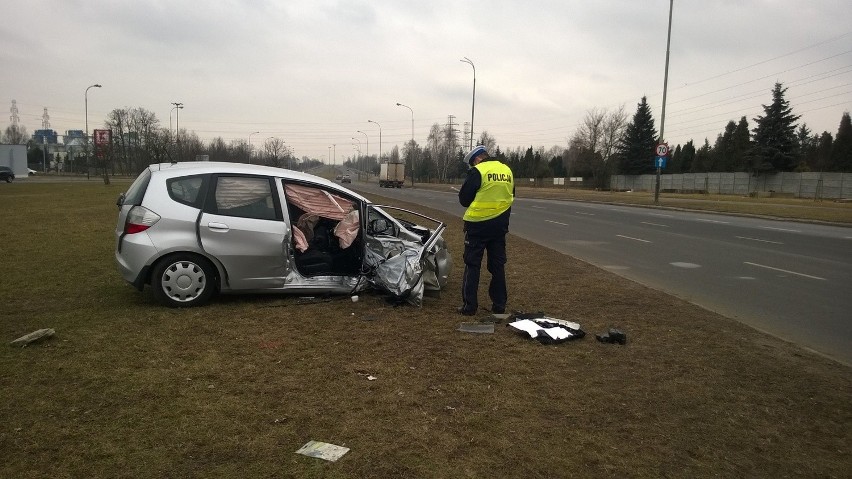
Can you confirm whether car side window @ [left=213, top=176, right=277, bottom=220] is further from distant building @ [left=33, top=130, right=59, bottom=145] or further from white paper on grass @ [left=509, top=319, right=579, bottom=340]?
distant building @ [left=33, top=130, right=59, bottom=145]

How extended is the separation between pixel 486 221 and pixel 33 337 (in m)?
4.27

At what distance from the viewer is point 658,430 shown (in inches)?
139

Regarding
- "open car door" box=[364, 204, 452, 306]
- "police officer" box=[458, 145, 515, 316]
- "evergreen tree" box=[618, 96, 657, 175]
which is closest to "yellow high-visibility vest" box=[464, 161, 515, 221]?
"police officer" box=[458, 145, 515, 316]

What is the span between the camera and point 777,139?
5325 cm

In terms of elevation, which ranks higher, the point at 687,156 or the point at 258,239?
the point at 687,156

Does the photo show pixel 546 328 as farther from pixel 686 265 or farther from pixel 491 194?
pixel 686 265

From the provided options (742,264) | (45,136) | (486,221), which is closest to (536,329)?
(486,221)

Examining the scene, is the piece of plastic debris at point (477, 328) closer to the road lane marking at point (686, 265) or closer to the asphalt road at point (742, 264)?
the asphalt road at point (742, 264)

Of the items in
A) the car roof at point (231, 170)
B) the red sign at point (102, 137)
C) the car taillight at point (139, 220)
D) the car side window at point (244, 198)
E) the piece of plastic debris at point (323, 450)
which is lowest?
the piece of plastic debris at point (323, 450)

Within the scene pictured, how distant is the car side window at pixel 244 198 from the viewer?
616 cm

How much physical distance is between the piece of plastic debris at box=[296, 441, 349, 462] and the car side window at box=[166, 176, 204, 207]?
146 inches

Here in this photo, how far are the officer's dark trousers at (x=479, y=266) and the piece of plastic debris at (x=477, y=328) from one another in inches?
Answer: 20.1

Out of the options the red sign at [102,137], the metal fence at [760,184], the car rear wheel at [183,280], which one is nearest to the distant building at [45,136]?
the red sign at [102,137]

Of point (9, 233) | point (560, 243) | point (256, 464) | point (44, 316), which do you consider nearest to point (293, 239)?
point (44, 316)
